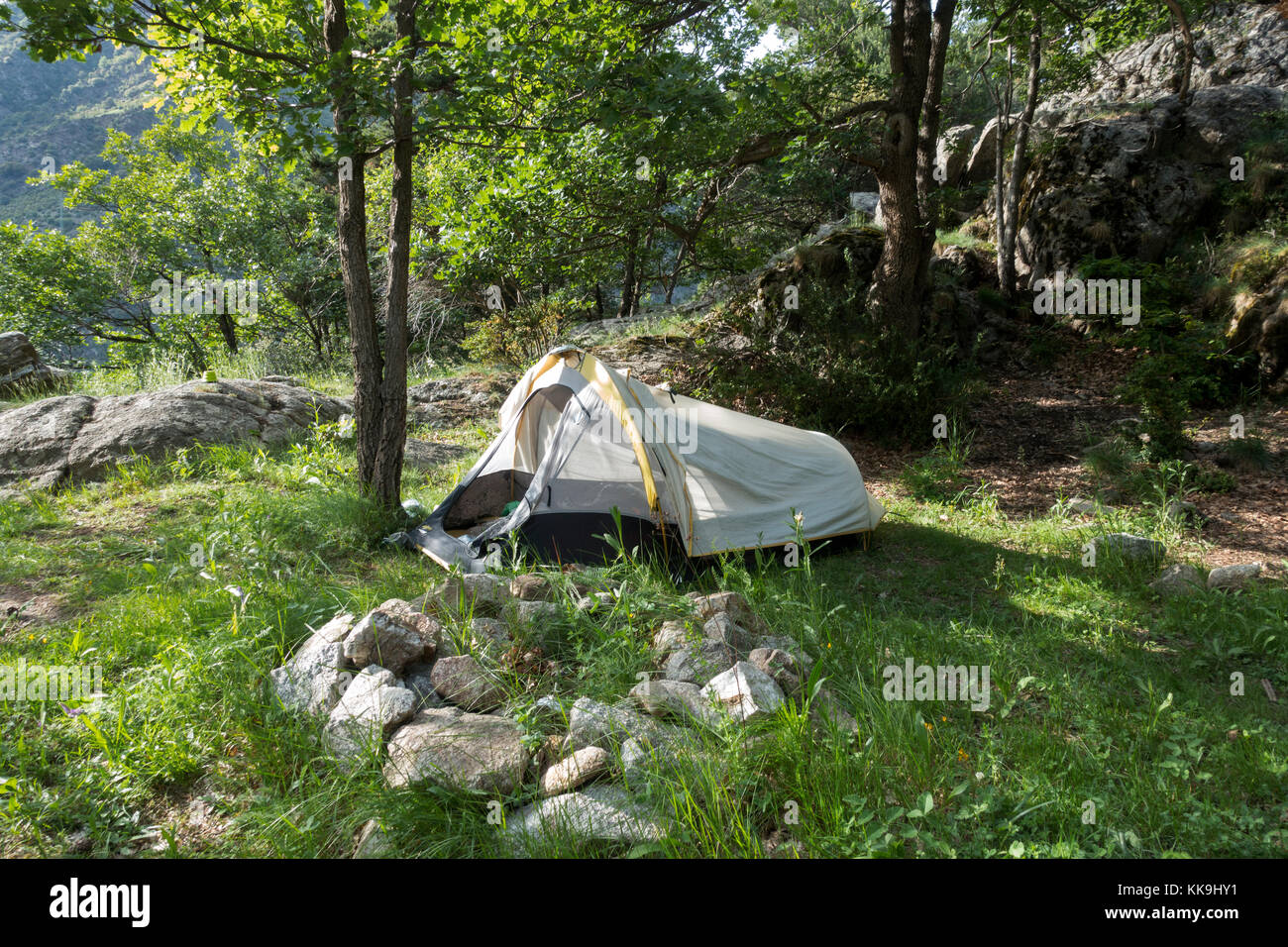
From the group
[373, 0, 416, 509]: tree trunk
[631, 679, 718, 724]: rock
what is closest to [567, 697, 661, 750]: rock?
[631, 679, 718, 724]: rock

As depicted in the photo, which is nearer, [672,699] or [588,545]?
[672,699]

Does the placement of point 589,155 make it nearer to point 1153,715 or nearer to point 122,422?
point 122,422

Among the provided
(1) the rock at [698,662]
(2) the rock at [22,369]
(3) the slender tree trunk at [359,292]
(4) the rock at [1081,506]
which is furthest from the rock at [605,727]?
(2) the rock at [22,369]

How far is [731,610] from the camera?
377 cm

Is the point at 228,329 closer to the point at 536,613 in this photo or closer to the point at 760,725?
the point at 536,613

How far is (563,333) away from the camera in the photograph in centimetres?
1291

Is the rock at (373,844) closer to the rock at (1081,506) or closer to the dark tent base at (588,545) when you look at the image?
the dark tent base at (588,545)

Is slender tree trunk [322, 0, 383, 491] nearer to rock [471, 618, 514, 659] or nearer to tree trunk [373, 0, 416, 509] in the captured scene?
tree trunk [373, 0, 416, 509]

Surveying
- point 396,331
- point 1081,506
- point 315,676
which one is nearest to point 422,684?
point 315,676

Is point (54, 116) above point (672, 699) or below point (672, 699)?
above

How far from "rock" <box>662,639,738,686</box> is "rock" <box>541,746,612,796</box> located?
0.63 meters

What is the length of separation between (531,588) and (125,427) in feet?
19.6

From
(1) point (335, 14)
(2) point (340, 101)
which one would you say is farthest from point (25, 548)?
(1) point (335, 14)

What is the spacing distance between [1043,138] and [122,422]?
45.0 feet
